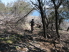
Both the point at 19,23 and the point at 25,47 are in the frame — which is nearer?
the point at 25,47

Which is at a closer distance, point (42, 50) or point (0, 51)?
point (0, 51)

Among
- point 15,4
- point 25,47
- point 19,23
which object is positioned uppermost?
point 15,4

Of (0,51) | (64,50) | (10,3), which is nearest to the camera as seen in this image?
(0,51)

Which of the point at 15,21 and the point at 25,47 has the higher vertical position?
the point at 15,21

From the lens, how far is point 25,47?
7.71 m

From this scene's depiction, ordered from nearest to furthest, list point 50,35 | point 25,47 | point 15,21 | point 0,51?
point 0,51 < point 25,47 < point 50,35 < point 15,21

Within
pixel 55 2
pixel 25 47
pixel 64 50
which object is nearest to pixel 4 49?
pixel 25 47

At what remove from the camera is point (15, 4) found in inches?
859

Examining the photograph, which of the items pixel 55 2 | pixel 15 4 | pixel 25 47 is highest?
pixel 15 4

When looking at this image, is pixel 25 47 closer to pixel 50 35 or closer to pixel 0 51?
pixel 0 51

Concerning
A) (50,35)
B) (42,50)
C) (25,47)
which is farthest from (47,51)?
(50,35)

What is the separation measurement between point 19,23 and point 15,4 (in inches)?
335

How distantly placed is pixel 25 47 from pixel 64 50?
3.17 m

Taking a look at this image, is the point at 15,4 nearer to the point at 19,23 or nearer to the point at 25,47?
the point at 19,23
